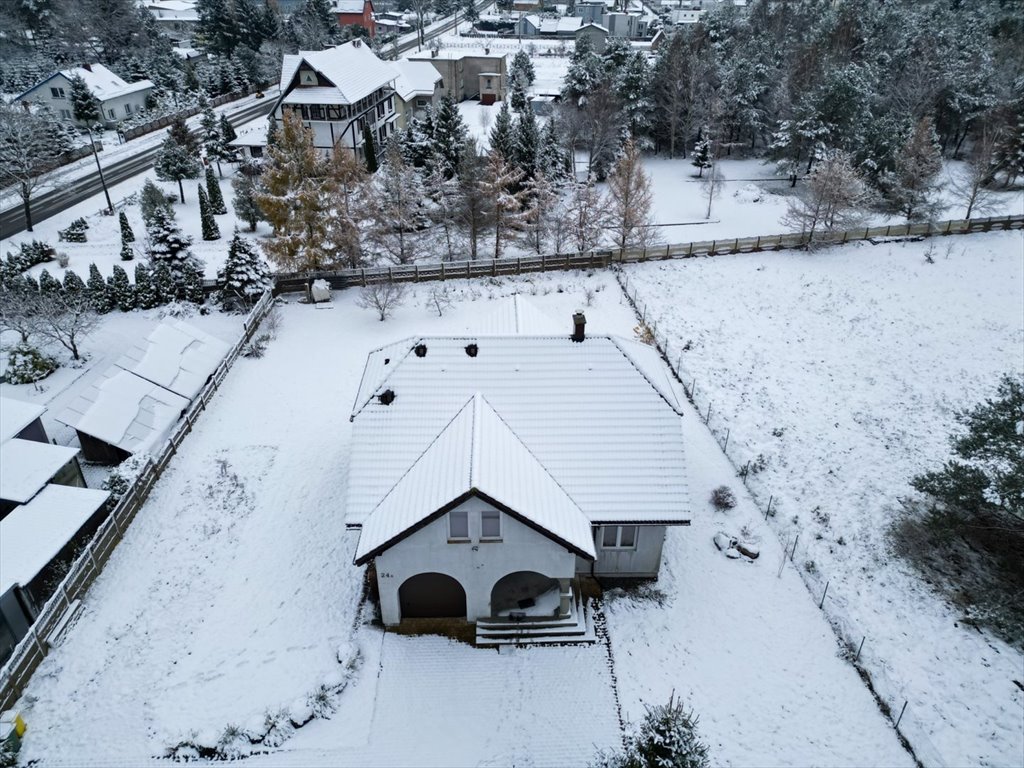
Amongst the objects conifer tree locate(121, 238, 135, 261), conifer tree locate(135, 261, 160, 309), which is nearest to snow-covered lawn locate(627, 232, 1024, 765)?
conifer tree locate(135, 261, 160, 309)

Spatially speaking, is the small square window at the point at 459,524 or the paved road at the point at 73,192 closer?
the small square window at the point at 459,524

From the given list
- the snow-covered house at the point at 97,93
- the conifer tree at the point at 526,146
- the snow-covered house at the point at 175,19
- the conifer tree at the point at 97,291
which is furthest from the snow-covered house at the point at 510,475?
the snow-covered house at the point at 175,19

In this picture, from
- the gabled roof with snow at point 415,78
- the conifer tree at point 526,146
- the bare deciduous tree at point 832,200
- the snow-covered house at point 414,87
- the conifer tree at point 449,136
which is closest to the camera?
the bare deciduous tree at point 832,200

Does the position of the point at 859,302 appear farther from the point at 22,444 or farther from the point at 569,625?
the point at 22,444

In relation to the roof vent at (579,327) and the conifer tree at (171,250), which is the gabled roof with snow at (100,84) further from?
the roof vent at (579,327)

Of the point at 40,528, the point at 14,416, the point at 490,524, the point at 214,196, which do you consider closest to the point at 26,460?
the point at 14,416

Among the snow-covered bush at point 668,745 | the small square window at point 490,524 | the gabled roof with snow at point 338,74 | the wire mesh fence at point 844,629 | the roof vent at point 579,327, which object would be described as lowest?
the wire mesh fence at point 844,629

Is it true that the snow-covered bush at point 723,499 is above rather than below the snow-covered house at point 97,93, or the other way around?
below

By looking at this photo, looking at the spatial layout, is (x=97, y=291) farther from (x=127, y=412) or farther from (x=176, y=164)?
(x=176, y=164)
